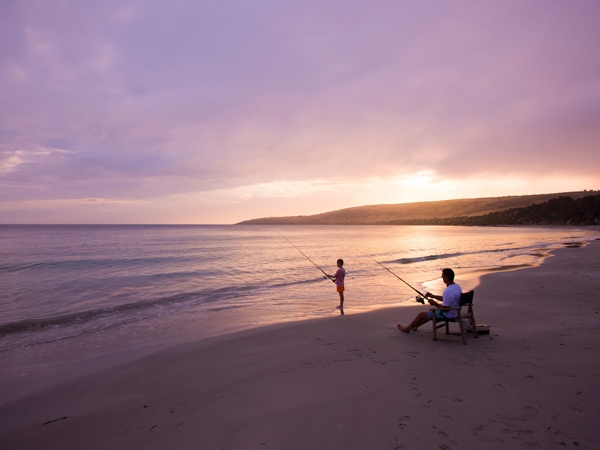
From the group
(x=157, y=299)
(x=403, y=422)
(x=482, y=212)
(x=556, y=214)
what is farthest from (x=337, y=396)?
(x=482, y=212)

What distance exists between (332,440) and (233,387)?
182 cm

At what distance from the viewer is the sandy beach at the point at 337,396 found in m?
3.48

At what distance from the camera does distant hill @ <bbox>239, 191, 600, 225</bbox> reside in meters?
70.6

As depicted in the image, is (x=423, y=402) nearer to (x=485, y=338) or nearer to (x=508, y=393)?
(x=508, y=393)

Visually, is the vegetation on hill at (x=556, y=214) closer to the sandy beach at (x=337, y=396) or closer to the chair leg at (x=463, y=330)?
the chair leg at (x=463, y=330)

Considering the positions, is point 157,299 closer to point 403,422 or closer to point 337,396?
point 337,396

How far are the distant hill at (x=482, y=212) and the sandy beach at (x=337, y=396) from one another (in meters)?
77.0

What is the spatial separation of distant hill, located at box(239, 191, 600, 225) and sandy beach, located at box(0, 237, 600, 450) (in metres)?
77.0

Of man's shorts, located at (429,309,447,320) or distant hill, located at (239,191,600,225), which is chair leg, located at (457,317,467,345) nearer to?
man's shorts, located at (429,309,447,320)

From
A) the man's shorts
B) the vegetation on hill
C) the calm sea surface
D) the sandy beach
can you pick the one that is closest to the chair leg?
the sandy beach

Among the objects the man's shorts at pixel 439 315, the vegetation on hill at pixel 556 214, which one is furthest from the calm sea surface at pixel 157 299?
the vegetation on hill at pixel 556 214

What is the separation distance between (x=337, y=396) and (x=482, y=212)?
136m

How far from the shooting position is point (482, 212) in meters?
124

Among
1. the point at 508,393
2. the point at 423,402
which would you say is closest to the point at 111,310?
the point at 423,402
